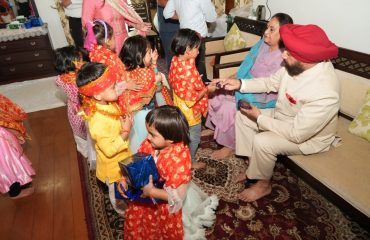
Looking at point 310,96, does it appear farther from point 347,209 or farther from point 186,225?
point 186,225

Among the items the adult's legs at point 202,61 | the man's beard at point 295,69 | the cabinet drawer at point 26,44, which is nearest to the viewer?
the man's beard at point 295,69

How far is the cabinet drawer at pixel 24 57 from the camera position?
4.93 m

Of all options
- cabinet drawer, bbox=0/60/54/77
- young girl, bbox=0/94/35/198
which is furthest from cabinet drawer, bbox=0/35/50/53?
young girl, bbox=0/94/35/198

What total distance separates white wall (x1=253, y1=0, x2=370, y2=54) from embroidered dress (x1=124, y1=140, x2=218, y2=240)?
1.94 metres

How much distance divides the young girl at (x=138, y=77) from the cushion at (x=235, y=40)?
1.68 m

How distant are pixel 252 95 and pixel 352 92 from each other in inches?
33.6

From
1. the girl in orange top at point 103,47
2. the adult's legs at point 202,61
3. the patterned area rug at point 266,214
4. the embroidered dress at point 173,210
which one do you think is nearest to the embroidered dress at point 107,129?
the embroidered dress at point 173,210

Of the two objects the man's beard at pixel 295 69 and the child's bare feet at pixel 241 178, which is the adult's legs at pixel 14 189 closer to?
the child's bare feet at pixel 241 178

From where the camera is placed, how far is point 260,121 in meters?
2.13

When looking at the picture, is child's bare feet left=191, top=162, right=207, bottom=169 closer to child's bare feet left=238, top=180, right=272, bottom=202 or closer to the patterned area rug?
the patterned area rug

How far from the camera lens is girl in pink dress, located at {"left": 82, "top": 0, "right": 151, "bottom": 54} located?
278 centimetres

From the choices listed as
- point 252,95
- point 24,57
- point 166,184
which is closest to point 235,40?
point 252,95

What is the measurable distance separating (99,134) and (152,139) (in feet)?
1.42

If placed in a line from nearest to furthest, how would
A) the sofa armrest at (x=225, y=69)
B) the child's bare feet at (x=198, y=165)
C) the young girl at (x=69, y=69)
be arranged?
the young girl at (x=69, y=69) → the child's bare feet at (x=198, y=165) → the sofa armrest at (x=225, y=69)
